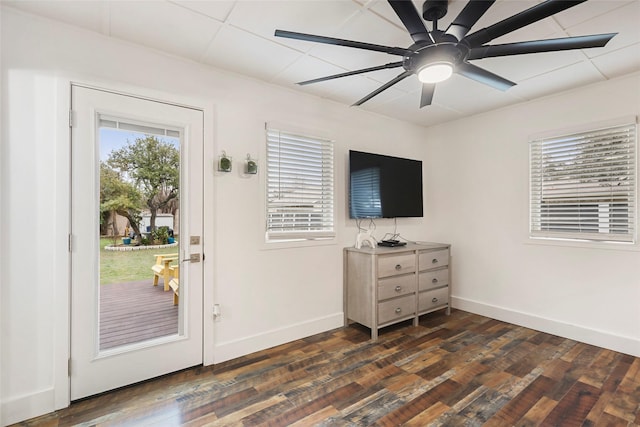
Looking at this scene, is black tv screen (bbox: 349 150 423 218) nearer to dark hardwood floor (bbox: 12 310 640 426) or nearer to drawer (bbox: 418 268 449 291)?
drawer (bbox: 418 268 449 291)

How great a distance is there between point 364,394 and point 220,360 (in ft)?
4.24

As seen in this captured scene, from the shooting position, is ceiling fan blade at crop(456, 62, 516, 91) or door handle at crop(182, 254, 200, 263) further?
door handle at crop(182, 254, 200, 263)

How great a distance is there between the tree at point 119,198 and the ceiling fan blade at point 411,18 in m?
2.19

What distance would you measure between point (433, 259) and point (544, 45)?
255 centimetres

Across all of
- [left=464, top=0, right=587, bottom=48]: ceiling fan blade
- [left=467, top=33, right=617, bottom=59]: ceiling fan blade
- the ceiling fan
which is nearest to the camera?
[left=464, top=0, right=587, bottom=48]: ceiling fan blade

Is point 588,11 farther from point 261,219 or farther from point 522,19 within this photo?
point 261,219

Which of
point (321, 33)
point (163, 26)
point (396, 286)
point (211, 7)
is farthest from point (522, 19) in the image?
point (396, 286)

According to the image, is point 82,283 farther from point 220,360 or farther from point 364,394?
point 364,394

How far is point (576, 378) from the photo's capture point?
95.4 inches

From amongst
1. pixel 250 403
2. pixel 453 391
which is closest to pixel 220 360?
pixel 250 403

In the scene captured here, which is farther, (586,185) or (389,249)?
(389,249)

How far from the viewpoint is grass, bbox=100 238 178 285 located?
2221mm

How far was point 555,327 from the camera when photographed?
3250 mm

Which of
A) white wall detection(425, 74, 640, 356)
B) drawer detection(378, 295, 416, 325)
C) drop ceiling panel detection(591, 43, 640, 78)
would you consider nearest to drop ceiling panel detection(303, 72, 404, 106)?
white wall detection(425, 74, 640, 356)
